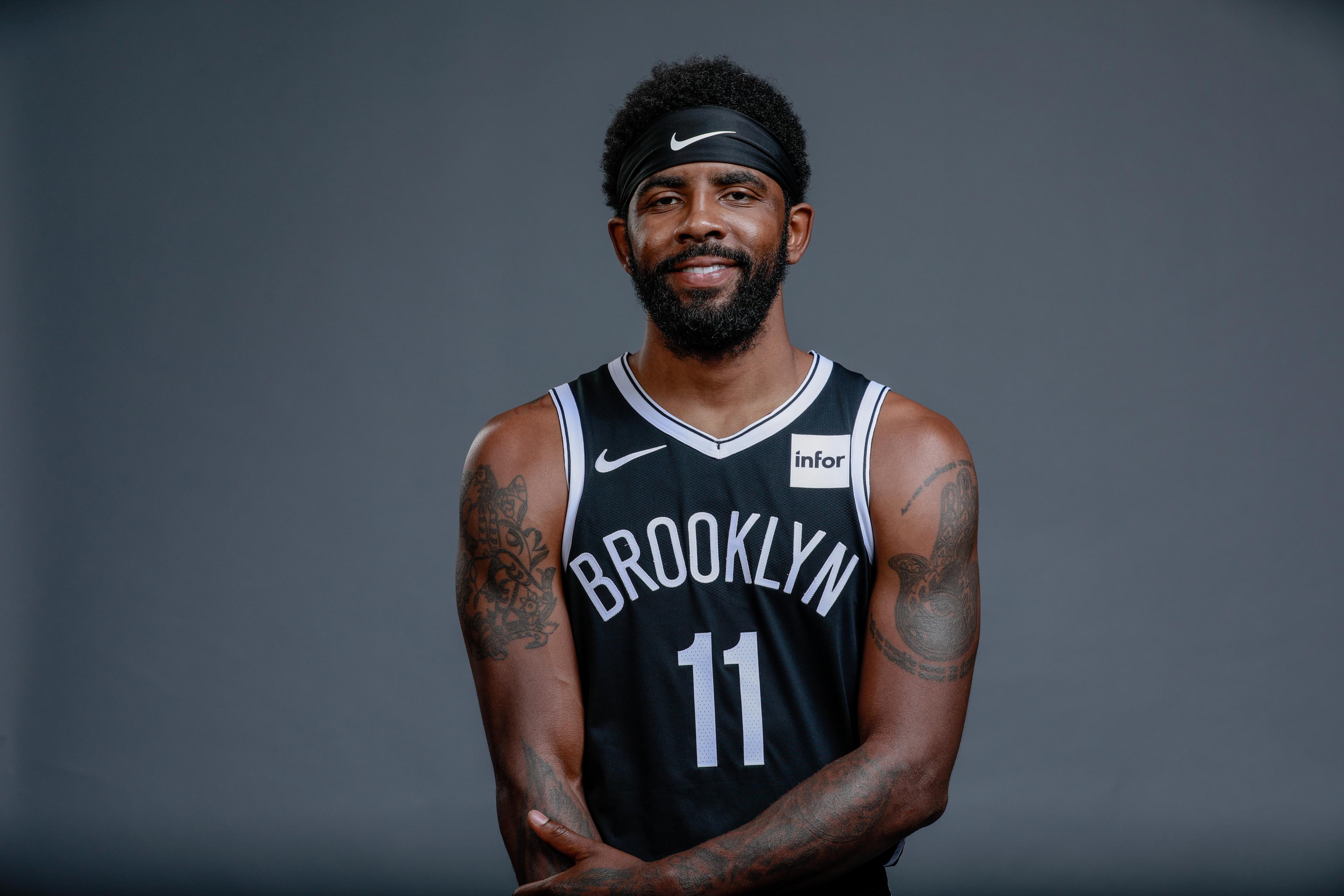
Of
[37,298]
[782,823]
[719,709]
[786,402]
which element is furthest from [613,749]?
[37,298]

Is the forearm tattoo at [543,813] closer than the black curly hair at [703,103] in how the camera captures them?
Yes

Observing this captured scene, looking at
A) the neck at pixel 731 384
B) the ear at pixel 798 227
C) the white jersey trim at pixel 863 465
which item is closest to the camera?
the white jersey trim at pixel 863 465

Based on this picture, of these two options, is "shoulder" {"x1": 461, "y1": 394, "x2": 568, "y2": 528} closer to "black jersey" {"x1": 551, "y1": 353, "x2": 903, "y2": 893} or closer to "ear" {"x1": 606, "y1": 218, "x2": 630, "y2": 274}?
"black jersey" {"x1": 551, "y1": 353, "x2": 903, "y2": 893}

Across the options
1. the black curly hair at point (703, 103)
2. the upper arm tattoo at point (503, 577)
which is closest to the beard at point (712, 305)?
the black curly hair at point (703, 103)

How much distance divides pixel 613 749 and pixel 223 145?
3.35 metres

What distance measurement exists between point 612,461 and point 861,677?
25.0 inches

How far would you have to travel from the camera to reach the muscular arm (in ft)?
7.64

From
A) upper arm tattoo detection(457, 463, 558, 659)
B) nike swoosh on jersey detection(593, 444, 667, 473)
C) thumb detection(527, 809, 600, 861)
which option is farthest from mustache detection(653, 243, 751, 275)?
thumb detection(527, 809, 600, 861)

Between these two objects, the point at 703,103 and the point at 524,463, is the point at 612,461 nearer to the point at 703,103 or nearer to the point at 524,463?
the point at 524,463

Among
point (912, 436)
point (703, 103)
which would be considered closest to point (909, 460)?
point (912, 436)

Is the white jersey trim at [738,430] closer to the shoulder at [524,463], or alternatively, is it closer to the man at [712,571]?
the man at [712,571]

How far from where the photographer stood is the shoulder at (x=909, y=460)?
241 cm

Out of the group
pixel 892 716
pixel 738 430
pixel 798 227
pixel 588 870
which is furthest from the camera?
pixel 798 227

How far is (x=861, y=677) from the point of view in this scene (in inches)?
95.2
